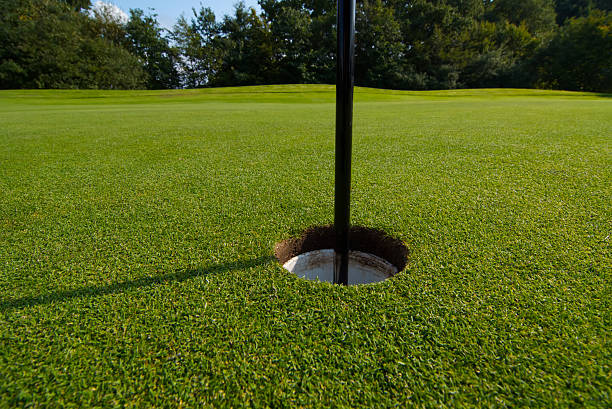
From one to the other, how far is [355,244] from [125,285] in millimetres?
943

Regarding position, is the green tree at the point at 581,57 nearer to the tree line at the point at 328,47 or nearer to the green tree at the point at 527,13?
the tree line at the point at 328,47

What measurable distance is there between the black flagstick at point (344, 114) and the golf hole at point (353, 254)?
0.86 ft

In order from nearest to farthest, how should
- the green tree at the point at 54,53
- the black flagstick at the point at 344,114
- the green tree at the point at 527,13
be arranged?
the black flagstick at the point at 344,114, the green tree at the point at 54,53, the green tree at the point at 527,13

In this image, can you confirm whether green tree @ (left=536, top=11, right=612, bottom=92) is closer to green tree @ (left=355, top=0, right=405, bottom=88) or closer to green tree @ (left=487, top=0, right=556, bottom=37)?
green tree @ (left=487, top=0, right=556, bottom=37)

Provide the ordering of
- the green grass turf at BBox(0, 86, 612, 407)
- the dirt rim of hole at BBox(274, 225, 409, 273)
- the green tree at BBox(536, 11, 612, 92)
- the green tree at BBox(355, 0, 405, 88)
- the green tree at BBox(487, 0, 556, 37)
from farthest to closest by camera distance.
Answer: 1. the green tree at BBox(487, 0, 556, 37)
2. the green tree at BBox(355, 0, 405, 88)
3. the green tree at BBox(536, 11, 612, 92)
4. the dirt rim of hole at BBox(274, 225, 409, 273)
5. the green grass turf at BBox(0, 86, 612, 407)

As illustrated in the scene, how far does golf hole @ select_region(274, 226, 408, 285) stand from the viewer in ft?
4.33

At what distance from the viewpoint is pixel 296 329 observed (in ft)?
2.64

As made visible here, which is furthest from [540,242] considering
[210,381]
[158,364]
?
[158,364]

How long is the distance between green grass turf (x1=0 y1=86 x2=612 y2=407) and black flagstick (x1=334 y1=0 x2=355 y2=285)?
262 mm

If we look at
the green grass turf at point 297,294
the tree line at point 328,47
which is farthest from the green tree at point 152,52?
the green grass turf at point 297,294

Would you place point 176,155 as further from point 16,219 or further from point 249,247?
point 249,247

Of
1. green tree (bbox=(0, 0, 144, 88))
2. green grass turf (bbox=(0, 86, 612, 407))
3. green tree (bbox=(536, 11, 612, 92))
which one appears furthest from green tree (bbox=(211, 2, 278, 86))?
green grass turf (bbox=(0, 86, 612, 407))

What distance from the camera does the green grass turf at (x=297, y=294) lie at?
0.67 m

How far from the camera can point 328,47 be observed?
86.7 feet
